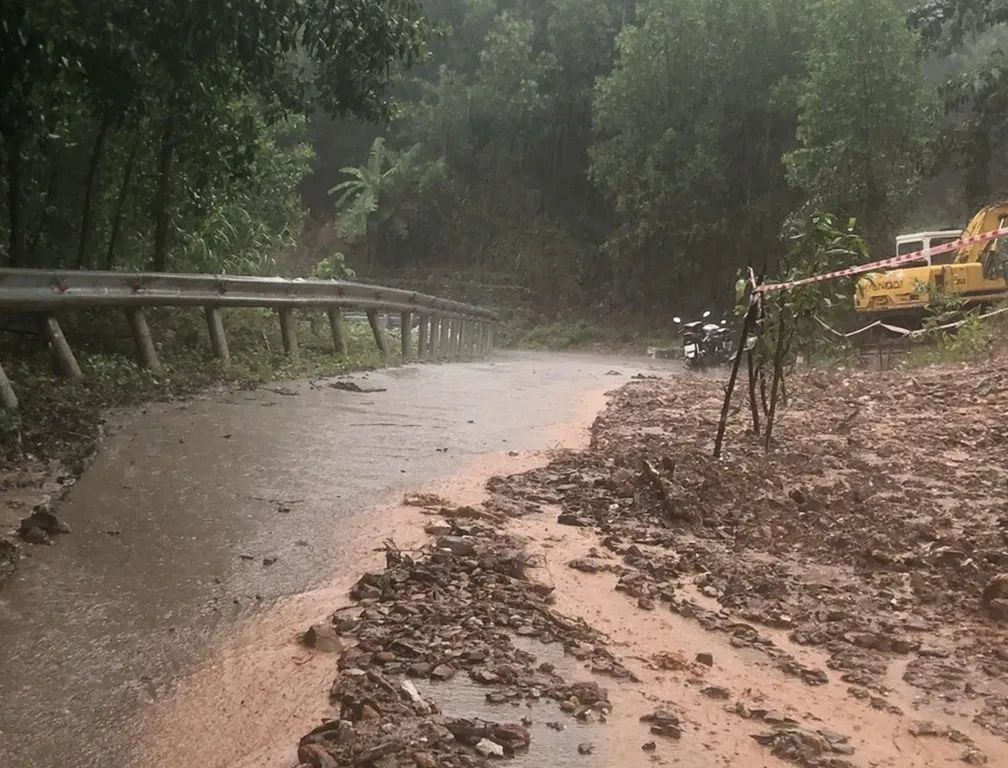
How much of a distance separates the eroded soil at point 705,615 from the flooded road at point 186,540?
0.45m

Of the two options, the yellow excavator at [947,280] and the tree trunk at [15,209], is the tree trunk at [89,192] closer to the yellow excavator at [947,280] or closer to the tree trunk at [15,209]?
the tree trunk at [15,209]

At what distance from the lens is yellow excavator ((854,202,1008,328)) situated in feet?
55.5

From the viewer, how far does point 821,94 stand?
22219 millimetres

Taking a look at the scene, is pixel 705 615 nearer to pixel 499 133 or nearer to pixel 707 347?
pixel 707 347

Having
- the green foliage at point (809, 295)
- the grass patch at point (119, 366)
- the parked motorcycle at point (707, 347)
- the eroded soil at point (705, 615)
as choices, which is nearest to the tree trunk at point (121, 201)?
the grass patch at point (119, 366)

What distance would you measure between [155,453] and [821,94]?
20701mm

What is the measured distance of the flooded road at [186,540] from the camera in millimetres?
2770

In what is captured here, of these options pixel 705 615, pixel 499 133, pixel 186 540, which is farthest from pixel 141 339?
pixel 499 133

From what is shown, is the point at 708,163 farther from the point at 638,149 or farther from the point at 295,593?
the point at 295,593

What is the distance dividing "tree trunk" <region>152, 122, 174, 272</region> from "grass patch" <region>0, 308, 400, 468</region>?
0.62 m

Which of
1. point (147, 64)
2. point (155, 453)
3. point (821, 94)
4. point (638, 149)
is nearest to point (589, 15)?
point (638, 149)

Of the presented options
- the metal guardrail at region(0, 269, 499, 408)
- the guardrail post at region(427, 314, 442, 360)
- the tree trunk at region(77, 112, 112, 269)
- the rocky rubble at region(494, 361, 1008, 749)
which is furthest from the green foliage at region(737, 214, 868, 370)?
the guardrail post at region(427, 314, 442, 360)

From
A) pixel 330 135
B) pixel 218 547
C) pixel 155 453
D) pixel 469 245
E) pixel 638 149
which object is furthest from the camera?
pixel 330 135

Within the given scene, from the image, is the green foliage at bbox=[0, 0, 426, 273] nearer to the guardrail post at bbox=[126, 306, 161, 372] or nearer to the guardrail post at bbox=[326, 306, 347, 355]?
the guardrail post at bbox=[126, 306, 161, 372]
